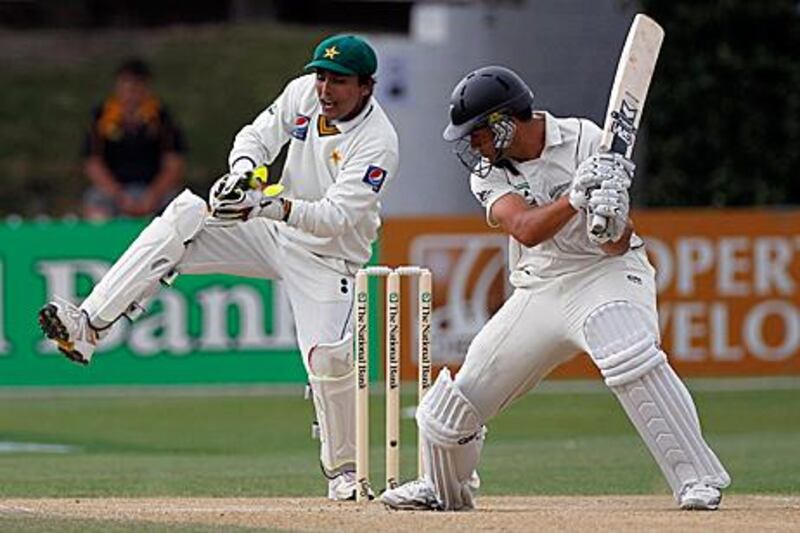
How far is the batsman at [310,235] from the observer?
894 centimetres

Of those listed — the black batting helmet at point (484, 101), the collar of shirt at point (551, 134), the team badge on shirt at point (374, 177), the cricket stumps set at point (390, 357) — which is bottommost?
the cricket stumps set at point (390, 357)

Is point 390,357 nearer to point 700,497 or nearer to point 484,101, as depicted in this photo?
point 484,101

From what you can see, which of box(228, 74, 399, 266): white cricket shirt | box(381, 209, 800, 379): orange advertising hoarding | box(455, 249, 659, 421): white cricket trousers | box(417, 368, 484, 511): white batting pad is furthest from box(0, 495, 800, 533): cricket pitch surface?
box(381, 209, 800, 379): orange advertising hoarding

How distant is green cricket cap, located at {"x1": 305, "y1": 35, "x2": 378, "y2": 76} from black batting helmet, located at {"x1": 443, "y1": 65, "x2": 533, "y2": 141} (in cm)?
89

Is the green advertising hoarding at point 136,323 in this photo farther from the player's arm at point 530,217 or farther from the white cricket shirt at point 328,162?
the player's arm at point 530,217

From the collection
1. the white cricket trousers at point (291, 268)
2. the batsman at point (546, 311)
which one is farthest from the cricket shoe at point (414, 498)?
the white cricket trousers at point (291, 268)

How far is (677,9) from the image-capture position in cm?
1942

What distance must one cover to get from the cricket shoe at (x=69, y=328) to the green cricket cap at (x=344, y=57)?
4.54ft

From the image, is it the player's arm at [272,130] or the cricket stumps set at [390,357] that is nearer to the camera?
the cricket stumps set at [390,357]

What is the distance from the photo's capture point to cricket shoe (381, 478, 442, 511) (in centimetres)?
840

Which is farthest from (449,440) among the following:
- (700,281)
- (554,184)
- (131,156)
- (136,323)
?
(131,156)

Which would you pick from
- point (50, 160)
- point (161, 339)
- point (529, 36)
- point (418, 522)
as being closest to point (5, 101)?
point (50, 160)

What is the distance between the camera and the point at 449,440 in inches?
328

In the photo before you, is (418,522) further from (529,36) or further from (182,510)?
(529,36)
